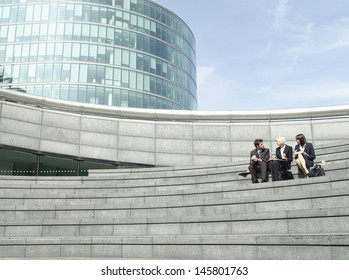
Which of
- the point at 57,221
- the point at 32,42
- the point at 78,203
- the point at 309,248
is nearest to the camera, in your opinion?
the point at 309,248

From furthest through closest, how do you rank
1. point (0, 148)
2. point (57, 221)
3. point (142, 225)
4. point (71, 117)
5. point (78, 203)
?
point (71, 117) → point (0, 148) → point (78, 203) → point (57, 221) → point (142, 225)

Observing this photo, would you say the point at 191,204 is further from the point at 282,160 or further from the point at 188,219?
the point at 282,160

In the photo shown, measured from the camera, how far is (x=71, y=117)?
17.5m

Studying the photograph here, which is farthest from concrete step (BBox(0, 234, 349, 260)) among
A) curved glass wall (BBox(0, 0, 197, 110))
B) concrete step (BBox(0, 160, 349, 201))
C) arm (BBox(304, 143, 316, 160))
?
curved glass wall (BBox(0, 0, 197, 110))

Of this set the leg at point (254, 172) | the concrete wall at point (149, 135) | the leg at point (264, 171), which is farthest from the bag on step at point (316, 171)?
the concrete wall at point (149, 135)

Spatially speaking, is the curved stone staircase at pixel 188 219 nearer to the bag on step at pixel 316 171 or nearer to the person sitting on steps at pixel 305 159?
the bag on step at pixel 316 171

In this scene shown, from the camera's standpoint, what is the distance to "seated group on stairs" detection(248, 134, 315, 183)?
32.4 ft

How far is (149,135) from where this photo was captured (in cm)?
1791

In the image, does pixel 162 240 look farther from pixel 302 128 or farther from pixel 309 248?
pixel 302 128

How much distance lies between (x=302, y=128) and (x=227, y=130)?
3259 mm

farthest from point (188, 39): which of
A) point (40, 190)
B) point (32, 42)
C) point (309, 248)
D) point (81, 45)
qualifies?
point (309, 248)

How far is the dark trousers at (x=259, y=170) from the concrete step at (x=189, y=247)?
134 inches

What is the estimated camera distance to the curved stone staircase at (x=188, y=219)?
7297 millimetres

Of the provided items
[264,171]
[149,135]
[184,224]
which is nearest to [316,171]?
[264,171]
